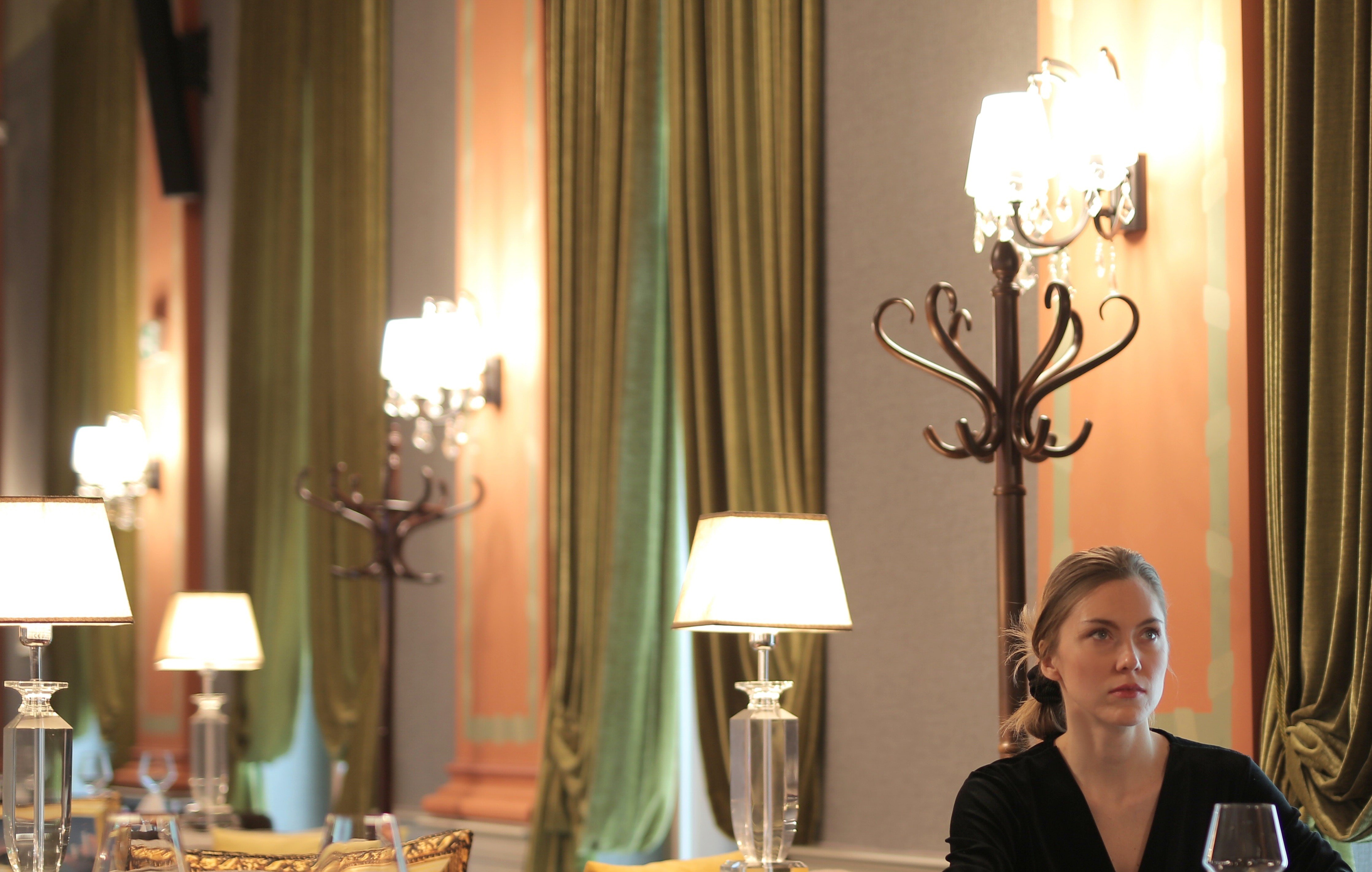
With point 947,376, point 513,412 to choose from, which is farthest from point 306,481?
point 947,376

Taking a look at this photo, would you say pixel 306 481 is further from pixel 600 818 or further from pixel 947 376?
pixel 947 376

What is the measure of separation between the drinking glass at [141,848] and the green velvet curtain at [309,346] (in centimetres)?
441

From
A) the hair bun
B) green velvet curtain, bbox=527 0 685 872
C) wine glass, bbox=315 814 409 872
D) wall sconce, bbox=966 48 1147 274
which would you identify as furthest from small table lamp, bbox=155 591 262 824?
wine glass, bbox=315 814 409 872

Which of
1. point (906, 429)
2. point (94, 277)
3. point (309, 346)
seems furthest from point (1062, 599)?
point (94, 277)

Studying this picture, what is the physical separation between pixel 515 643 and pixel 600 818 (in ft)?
2.86

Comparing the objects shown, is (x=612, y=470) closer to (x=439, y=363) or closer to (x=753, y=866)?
(x=439, y=363)

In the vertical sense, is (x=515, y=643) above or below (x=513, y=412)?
below

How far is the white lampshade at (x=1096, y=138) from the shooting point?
3.40 m

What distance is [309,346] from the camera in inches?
268

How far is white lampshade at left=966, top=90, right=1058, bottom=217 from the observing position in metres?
3.35

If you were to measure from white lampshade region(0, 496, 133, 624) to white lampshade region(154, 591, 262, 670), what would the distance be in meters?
2.41

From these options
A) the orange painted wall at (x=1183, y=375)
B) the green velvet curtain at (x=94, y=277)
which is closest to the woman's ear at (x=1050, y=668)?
the orange painted wall at (x=1183, y=375)

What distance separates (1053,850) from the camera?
95.3 inches

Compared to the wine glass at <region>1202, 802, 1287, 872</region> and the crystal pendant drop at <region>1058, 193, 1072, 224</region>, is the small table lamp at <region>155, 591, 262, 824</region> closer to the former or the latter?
the crystal pendant drop at <region>1058, 193, 1072, 224</region>
